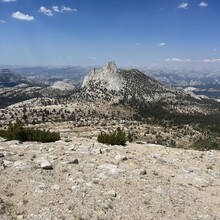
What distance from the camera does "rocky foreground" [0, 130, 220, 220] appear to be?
15578 millimetres

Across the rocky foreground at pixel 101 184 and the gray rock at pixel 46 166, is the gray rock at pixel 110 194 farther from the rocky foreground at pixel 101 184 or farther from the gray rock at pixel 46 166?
the gray rock at pixel 46 166

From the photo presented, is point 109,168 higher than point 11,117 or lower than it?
higher

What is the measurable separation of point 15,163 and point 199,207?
442 inches

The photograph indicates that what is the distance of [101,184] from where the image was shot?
18.4 meters

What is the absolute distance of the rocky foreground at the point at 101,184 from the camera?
15.6 m

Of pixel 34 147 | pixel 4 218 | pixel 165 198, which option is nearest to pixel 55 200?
pixel 4 218

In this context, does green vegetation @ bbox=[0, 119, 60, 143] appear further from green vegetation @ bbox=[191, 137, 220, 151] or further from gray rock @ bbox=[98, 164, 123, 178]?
green vegetation @ bbox=[191, 137, 220, 151]

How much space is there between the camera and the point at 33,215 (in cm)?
1466

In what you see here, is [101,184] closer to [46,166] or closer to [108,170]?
[108,170]

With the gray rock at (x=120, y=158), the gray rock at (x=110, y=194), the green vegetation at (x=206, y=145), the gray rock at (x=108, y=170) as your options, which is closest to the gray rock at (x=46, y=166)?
the gray rock at (x=108, y=170)

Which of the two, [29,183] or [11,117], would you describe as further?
[11,117]

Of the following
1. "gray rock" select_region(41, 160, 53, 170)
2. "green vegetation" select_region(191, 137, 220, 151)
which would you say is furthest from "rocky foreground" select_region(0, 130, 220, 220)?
"green vegetation" select_region(191, 137, 220, 151)

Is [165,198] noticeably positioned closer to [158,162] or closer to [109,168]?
[109,168]

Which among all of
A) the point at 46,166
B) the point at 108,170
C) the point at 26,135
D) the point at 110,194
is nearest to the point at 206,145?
the point at 26,135
